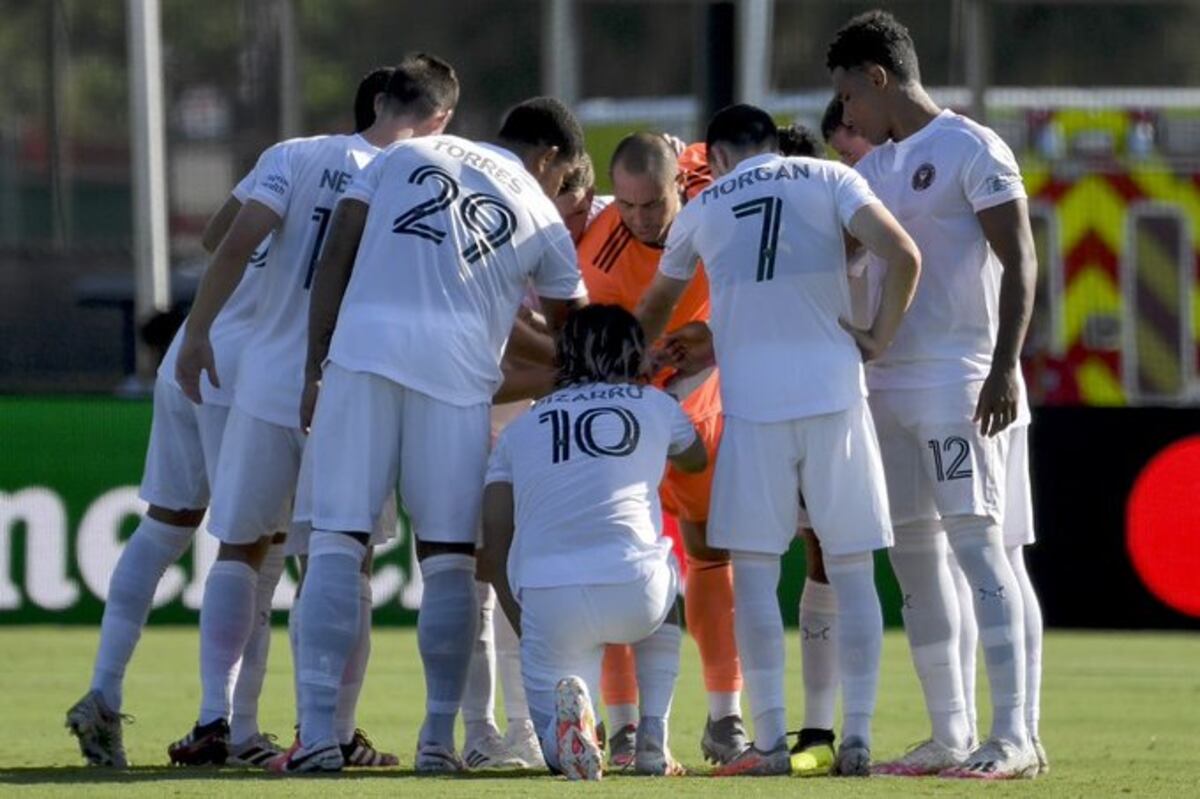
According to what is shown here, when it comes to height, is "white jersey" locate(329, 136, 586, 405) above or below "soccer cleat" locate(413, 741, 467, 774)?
above

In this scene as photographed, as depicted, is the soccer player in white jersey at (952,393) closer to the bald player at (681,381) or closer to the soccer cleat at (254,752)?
the bald player at (681,381)

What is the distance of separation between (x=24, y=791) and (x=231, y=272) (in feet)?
5.83

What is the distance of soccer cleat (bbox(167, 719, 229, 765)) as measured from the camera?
26.8 ft

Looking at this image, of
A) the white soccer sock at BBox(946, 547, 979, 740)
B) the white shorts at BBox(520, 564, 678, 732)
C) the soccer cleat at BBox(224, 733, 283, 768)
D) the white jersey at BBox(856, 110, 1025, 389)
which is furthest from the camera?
the white soccer sock at BBox(946, 547, 979, 740)

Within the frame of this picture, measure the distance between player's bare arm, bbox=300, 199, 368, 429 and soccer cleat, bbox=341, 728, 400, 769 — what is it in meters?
1.24

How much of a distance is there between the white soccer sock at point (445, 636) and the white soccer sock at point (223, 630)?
84 centimetres

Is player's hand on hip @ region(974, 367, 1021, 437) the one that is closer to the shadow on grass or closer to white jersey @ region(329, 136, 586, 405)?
white jersey @ region(329, 136, 586, 405)

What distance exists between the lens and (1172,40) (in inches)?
890

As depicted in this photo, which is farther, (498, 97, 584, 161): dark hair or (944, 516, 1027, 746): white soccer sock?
(498, 97, 584, 161): dark hair

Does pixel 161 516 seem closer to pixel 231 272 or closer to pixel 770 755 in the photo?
pixel 231 272

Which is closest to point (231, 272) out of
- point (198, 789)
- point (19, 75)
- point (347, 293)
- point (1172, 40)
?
point (347, 293)

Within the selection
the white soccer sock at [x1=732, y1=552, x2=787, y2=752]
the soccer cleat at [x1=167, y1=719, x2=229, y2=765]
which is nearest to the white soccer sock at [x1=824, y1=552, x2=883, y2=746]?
the white soccer sock at [x1=732, y1=552, x2=787, y2=752]

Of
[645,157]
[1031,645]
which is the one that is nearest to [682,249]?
[645,157]

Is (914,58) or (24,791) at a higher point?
(914,58)
